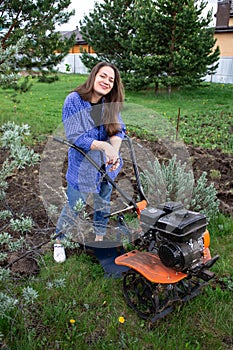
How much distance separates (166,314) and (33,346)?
0.85 meters

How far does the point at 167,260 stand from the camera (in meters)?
2.13

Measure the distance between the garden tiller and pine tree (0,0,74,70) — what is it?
5.50 meters

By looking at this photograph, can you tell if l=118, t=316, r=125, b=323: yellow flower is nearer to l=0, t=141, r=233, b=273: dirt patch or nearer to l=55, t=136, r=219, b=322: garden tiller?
l=55, t=136, r=219, b=322: garden tiller

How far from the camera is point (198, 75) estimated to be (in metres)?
13.1

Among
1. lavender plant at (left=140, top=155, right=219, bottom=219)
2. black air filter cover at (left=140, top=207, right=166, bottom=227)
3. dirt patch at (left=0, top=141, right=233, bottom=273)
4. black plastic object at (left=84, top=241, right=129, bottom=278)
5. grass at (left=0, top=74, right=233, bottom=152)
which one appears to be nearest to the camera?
black air filter cover at (left=140, top=207, right=166, bottom=227)

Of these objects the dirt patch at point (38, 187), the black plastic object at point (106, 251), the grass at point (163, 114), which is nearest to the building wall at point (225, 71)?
the grass at point (163, 114)

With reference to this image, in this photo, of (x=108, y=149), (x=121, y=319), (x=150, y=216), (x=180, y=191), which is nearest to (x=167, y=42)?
(x=180, y=191)

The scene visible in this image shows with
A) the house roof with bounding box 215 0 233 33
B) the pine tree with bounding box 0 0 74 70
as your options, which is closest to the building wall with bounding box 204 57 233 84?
the house roof with bounding box 215 0 233 33

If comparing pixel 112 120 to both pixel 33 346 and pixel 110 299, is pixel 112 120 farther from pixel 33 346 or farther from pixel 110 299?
pixel 33 346

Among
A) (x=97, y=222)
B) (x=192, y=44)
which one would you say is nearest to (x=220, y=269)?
(x=97, y=222)

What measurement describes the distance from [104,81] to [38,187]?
2.07 m

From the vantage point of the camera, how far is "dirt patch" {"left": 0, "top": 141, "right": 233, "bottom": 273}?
10.5 ft

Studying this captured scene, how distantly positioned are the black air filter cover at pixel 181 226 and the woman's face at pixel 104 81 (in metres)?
1.11

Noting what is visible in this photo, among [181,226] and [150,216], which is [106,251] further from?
[181,226]
